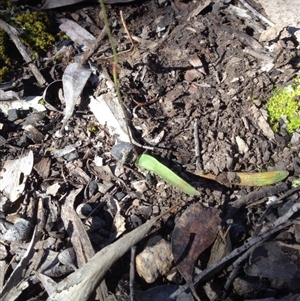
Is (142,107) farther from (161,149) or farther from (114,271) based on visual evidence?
(114,271)

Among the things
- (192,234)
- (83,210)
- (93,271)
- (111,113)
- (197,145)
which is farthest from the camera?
(111,113)

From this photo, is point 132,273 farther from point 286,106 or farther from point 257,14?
point 257,14

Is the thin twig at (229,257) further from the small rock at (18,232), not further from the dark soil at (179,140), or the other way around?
the small rock at (18,232)

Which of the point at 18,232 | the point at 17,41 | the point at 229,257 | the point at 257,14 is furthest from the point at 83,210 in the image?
the point at 257,14

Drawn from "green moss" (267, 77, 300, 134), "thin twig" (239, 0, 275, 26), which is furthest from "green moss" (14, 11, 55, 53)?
"green moss" (267, 77, 300, 134)

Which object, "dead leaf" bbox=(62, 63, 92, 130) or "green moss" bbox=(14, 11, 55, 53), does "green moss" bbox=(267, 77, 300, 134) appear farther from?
"green moss" bbox=(14, 11, 55, 53)

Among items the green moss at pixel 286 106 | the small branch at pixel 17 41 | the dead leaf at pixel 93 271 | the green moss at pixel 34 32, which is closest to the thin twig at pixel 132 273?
the dead leaf at pixel 93 271

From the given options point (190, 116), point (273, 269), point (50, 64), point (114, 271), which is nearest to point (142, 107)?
point (190, 116)
